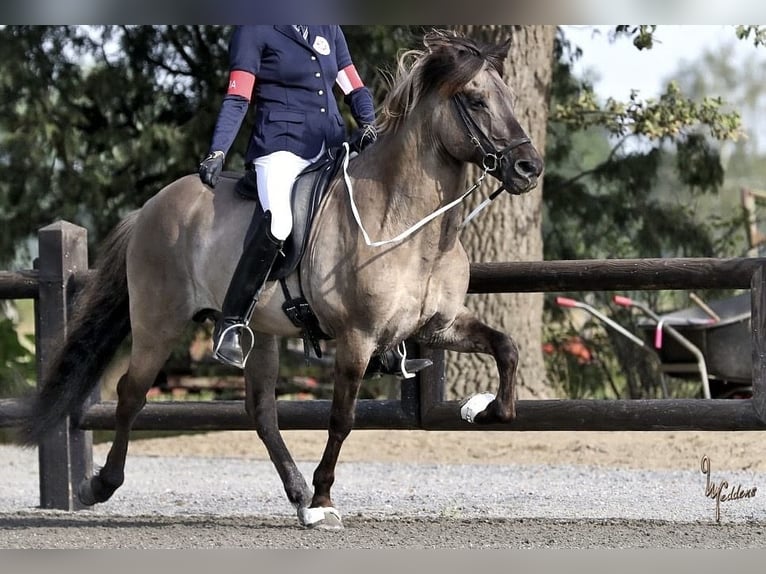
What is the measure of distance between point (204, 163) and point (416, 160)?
1.01 meters

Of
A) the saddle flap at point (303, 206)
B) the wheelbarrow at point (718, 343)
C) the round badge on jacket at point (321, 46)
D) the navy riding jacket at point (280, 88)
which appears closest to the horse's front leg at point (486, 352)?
the saddle flap at point (303, 206)

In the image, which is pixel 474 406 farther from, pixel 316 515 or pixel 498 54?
pixel 498 54

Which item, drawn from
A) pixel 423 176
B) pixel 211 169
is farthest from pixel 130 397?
pixel 423 176

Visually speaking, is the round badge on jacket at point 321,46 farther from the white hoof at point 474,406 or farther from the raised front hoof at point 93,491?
the raised front hoof at point 93,491

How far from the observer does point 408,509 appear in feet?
23.3

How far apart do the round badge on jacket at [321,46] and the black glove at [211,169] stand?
719mm

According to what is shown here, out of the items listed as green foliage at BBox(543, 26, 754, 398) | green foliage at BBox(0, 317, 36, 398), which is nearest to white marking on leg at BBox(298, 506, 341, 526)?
green foliage at BBox(0, 317, 36, 398)

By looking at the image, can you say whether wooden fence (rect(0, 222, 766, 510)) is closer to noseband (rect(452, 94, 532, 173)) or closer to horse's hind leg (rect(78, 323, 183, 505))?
horse's hind leg (rect(78, 323, 183, 505))

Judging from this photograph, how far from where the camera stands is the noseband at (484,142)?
5.13 metres

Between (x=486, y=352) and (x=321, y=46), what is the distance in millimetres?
1696

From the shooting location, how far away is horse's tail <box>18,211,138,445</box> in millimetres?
6613

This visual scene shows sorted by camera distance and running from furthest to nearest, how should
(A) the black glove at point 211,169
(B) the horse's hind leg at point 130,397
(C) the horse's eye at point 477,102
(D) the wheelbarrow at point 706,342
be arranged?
(D) the wheelbarrow at point 706,342
(B) the horse's hind leg at point 130,397
(A) the black glove at point 211,169
(C) the horse's eye at point 477,102

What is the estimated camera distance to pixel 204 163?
225 inches

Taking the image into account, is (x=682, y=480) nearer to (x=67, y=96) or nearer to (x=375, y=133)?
(x=375, y=133)
